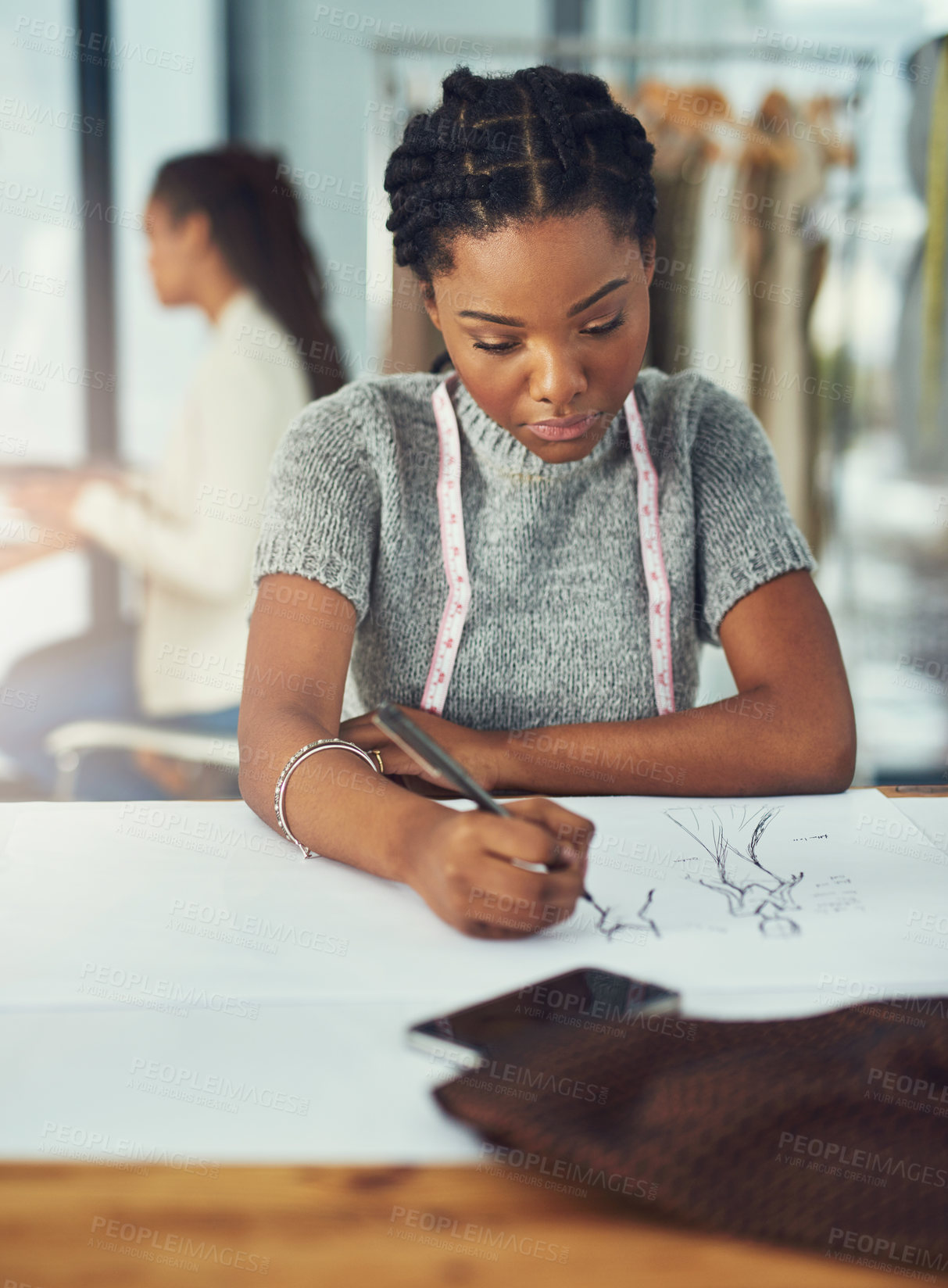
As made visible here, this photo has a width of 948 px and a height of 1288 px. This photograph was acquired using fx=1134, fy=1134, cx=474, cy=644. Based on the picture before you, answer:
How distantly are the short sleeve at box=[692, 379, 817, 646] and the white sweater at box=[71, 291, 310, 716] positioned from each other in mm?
964

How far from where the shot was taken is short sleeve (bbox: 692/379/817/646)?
1.10m

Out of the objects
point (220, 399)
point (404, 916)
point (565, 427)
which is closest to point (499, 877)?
point (404, 916)

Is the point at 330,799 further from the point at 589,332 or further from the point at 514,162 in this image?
the point at 514,162

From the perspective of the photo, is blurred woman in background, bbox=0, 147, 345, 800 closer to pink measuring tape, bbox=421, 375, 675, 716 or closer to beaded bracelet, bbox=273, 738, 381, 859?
pink measuring tape, bbox=421, 375, 675, 716

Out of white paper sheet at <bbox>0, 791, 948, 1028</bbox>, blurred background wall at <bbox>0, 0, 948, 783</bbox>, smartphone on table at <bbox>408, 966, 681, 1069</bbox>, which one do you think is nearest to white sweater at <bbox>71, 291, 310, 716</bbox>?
blurred background wall at <bbox>0, 0, 948, 783</bbox>

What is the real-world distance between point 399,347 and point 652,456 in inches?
36.2

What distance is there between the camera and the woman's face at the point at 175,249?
207cm

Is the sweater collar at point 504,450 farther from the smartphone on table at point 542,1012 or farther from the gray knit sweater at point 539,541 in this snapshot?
the smartphone on table at point 542,1012

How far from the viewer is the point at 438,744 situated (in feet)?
3.12

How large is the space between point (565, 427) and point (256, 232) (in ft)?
4.49

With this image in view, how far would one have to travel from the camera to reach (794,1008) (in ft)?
1.77

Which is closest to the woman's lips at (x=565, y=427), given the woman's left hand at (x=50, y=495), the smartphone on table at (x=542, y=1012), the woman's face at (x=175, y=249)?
the smartphone on table at (x=542, y=1012)

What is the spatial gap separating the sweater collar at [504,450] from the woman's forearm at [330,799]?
35cm

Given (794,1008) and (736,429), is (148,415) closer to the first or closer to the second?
(736,429)
